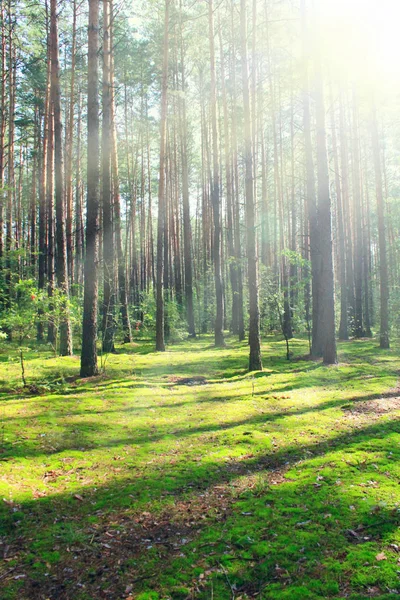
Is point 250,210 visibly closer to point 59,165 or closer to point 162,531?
point 59,165

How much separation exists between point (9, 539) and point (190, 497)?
5.63ft

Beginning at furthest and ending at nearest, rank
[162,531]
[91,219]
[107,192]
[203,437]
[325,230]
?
[107,192]
[325,230]
[91,219]
[203,437]
[162,531]

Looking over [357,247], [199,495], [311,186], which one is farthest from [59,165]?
[357,247]

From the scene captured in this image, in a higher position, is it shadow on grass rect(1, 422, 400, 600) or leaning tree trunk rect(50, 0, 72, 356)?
leaning tree trunk rect(50, 0, 72, 356)

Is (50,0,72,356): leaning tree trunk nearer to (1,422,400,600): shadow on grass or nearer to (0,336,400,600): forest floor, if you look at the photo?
(0,336,400,600): forest floor

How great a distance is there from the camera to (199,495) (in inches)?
161

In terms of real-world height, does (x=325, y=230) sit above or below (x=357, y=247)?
below

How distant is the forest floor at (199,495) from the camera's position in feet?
9.29

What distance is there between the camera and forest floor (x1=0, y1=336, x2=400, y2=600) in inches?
111

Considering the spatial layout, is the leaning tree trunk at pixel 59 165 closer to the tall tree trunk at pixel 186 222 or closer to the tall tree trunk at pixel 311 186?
the tall tree trunk at pixel 311 186

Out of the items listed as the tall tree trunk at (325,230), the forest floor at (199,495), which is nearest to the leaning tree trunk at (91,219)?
the forest floor at (199,495)

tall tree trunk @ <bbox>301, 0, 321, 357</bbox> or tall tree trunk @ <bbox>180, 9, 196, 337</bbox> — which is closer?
tall tree trunk @ <bbox>301, 0, 321, 357</bbox>

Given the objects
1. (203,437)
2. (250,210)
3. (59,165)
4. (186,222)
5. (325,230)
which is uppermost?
(186,222)

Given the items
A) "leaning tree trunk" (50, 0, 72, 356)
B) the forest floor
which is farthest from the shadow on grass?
"leaning tree trunk" (50, 0, 72, 356)
